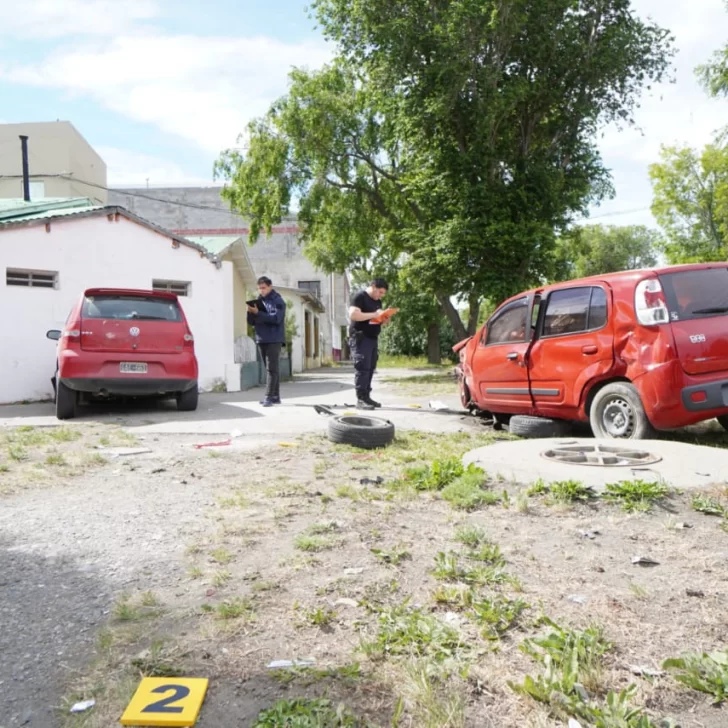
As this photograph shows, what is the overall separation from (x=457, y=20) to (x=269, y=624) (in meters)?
17.8

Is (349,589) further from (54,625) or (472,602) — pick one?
(54,625)

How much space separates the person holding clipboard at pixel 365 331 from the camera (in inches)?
357

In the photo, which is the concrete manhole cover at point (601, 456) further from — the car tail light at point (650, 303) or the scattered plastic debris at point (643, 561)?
the scattered plastic debris at point (643, 561)

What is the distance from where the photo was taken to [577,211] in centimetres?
2041

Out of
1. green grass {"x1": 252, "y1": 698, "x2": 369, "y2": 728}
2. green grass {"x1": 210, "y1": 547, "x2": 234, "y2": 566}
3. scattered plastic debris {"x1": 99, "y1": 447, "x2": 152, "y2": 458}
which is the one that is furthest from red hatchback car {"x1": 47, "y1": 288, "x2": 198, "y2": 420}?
green grass {"x1": 252, "y1": 698, "x2": 369, "y2": 728}

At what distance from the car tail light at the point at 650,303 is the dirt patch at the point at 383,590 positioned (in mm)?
1826

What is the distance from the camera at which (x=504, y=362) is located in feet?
24.1

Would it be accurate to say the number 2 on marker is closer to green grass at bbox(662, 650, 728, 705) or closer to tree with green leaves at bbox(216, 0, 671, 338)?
green grass at bbox(662, 650, 728, 705)

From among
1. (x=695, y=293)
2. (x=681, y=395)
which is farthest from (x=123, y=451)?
(x=695, y=293)

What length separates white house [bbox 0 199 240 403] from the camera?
460 inches

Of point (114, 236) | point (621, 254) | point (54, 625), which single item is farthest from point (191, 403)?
point (621, 254)

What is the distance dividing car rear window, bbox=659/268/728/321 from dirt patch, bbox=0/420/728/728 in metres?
1.92

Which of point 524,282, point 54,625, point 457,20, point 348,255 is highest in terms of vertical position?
point 457,20

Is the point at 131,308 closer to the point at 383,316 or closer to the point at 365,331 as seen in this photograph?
the point at 365,331
